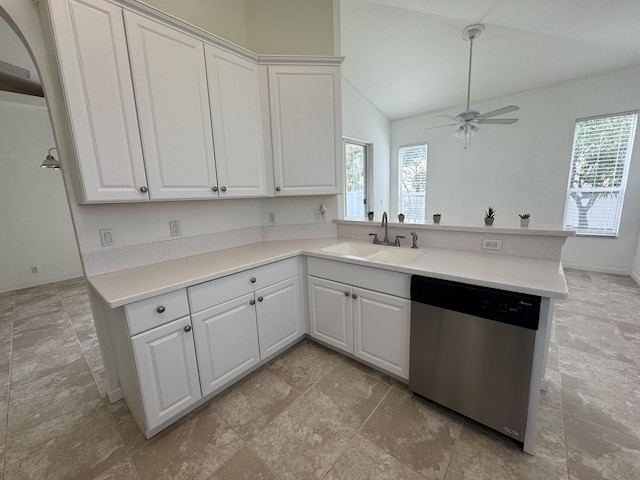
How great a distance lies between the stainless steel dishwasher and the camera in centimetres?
121

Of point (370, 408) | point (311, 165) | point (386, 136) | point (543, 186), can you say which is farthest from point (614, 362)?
point (386, 136)

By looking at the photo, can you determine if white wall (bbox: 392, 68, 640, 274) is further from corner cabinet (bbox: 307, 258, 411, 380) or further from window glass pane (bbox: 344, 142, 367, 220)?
corner cabinet (bbox: 307, 258, 411, 380)

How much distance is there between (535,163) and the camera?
420 cm

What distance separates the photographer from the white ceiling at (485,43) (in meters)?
2.49

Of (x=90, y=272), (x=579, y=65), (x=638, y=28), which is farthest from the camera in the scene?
(x=579, y=65)

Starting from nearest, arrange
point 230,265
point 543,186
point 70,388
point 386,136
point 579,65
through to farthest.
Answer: point 230,265 < point 70,388 < point 579,65 < point 543,186 < point 386,136

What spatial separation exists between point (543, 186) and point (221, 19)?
5.04 meters

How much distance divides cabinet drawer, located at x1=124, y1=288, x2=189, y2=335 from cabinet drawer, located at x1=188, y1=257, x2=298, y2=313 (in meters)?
0.06

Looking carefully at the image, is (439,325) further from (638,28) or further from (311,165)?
(638,28)

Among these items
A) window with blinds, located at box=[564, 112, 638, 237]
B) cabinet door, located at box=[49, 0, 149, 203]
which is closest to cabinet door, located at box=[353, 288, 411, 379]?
cabinet door, located at box=[49, 0, 149, 203]

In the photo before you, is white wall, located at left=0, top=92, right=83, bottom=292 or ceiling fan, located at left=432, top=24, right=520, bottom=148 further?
white wall, located at left=0, top=92, right=83, bottom=292

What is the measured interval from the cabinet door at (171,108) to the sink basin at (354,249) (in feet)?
3.54

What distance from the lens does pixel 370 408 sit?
1620 millimetres

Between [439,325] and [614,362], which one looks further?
[614,362]
